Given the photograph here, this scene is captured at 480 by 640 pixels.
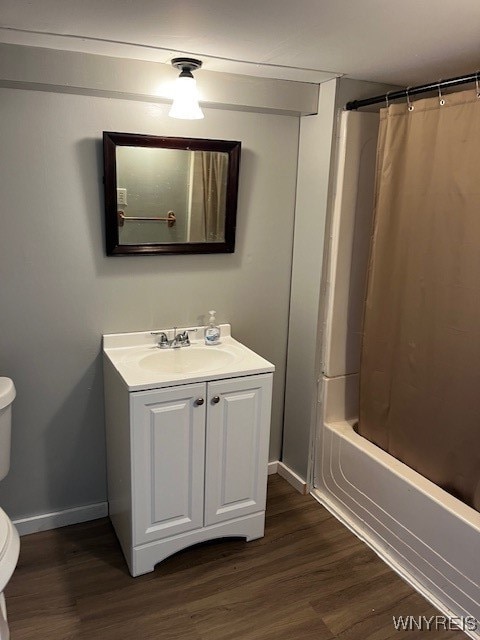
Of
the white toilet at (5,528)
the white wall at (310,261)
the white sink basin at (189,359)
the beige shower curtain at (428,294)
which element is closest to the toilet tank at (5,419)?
the white toilet at (5,528)

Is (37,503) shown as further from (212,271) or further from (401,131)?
(401,131)

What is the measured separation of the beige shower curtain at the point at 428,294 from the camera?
6.31 ft

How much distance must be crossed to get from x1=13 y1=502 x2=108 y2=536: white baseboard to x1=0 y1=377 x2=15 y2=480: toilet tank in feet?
1.30

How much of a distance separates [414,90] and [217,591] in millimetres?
2083

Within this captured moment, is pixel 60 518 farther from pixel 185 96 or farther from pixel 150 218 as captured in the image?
pixel 185 96

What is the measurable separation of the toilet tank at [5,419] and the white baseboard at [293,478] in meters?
1.40

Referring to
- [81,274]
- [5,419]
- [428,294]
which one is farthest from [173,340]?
[428,294]

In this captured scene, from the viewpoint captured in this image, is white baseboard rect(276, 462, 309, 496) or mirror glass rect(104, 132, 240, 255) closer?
mirror glass rect(104, 132, 240, 255)

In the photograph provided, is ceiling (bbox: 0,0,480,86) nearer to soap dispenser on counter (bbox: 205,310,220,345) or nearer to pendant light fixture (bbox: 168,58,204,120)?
pendant light fixture (bbox: 168,58,204,120)

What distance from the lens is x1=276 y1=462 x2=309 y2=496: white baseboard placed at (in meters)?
2.75

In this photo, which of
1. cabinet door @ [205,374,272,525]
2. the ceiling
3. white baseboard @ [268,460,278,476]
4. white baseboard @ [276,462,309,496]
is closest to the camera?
the ceiling

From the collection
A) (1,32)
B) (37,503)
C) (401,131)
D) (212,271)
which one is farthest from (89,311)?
(401,131)

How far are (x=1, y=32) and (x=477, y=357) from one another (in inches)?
77.0

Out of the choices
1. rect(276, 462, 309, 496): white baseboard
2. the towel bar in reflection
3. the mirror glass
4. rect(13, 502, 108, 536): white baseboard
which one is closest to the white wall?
rect(276, 462, 309, 496): white baseboard
